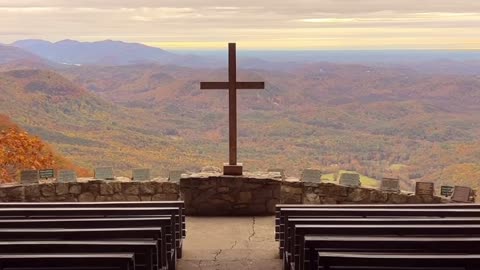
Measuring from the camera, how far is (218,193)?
839cm

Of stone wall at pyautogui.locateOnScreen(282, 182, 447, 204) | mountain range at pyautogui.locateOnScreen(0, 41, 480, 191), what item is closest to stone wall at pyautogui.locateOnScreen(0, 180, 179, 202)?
stone wall at pyautogui.locateOnScreen(282, 182, 447, 204)

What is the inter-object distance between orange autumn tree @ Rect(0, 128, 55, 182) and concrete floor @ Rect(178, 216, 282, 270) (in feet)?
18.7

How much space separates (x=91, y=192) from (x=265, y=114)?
18.0m

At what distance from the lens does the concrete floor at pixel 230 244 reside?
6.01 m

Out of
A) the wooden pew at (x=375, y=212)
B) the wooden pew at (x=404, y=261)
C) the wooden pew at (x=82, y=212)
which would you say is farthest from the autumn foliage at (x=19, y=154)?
the wooden pew at (x=404, y=261)

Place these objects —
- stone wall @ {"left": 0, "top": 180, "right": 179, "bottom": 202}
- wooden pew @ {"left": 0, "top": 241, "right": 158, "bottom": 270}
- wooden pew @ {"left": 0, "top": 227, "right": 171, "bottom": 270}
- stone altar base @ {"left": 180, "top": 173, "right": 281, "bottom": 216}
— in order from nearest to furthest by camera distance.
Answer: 1. wooden pew @ {"left": 0, "top": 241, "right": 158, "bottom": 270}
2. wooden pew @ {"left": 0, "top": 227, "right": 171, "bottom": 270}
3. stone altar base @ {"left": 180, "top": 173, "right": 281, "bottom": 216}
4. stone wall @ {"left": 0, "top": 180, "right": 179, "bottom": 202}

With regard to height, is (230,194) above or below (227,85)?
below

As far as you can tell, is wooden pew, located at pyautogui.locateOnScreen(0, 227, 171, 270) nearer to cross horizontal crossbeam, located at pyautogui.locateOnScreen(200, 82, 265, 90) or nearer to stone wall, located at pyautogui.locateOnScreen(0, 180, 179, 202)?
cross horizontal crossbeam, located at pyautogui.locateOnScreen(200, 82, 265, 90)

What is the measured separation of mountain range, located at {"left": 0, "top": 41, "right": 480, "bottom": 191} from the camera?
21484 mm

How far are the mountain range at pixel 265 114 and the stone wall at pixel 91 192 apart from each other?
9.53 meters

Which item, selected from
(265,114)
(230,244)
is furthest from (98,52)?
(230,244)

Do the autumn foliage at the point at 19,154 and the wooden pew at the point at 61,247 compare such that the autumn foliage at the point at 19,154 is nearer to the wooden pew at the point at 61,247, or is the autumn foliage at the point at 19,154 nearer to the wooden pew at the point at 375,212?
the wooden pew at the point at 375,212

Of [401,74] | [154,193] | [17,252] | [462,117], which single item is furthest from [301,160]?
[17,252]

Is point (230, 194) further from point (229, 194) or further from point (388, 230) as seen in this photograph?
point (388, 230)
